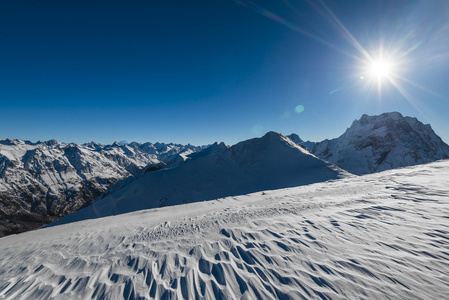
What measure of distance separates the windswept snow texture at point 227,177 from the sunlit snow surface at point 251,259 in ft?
98.7

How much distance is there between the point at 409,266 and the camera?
187 inches

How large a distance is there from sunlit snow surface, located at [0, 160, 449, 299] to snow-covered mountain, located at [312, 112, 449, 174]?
119m

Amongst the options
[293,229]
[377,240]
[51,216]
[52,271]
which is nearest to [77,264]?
[52,271]

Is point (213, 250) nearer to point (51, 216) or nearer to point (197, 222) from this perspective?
point (197, 222)

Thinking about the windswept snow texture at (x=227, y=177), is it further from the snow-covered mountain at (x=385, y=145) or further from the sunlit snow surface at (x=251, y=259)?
the snow-covered mountain at (x=385, y=145)

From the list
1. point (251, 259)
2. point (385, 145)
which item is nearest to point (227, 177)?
point (251, 259)

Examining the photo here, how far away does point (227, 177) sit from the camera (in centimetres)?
4588

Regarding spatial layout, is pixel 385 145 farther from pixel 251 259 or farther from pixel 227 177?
pixel 251 259

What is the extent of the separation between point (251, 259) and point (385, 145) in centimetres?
15121

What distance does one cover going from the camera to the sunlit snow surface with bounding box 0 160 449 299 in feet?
14.3

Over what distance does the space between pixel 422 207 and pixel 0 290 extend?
57.6 feet

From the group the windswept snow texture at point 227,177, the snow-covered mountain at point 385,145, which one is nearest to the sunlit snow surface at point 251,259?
the windswept snow texture at point 227,177

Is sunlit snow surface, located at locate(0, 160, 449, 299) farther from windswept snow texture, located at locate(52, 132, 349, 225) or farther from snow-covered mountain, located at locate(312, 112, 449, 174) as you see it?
snow-covered mountain, located at locate(312, 112, 449, 174)

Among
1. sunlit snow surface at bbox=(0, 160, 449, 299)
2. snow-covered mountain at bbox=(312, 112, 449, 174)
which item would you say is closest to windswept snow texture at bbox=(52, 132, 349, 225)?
sunlit snow surface at bbox=(0, 160, 449, 299)
